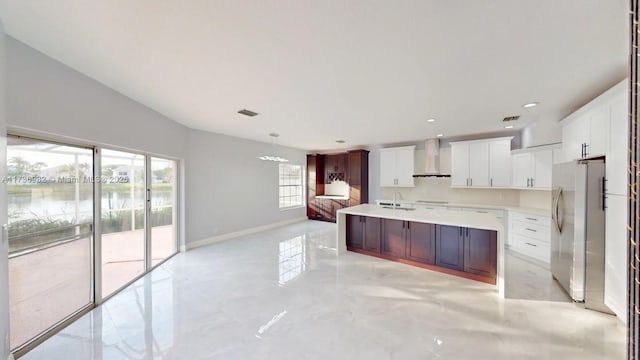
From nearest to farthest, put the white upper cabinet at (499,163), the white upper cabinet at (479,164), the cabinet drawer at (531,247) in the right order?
1. the cabinet drawer at (531,247)
2. the white upper cabinet at (499,163)
3. the white upper cabinet at (479,164)

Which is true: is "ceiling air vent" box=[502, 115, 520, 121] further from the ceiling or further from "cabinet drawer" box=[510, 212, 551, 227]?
"cabinet drawer" box=[510, 212, 551, 227]

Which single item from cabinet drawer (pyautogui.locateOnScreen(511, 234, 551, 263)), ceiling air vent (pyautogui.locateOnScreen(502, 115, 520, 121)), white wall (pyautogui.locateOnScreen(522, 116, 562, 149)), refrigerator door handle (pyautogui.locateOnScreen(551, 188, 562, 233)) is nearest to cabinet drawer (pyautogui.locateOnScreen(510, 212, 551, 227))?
cabinet drawer (pyautogui.locateOnScreen(511, 234, 551, 263))

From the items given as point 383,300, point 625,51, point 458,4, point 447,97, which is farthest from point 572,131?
point 383,300

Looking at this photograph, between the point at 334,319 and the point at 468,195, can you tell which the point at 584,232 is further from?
the point at 468,195

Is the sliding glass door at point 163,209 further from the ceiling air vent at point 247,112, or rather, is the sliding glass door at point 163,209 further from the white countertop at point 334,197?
the white countertop at point 334,197

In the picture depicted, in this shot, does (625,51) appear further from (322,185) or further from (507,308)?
(322,185)

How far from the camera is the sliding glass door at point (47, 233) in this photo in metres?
1.98

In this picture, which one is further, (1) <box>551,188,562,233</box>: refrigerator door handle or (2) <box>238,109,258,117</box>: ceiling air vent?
(2) <box>238,109,258,117</box>: ceiling air vent

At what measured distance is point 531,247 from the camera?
13.6ft

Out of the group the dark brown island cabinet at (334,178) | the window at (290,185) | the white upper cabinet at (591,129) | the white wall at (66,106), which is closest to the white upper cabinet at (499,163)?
the white upper cabinet at (591,129)

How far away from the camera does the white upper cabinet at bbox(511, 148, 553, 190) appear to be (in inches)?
168

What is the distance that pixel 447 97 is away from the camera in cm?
301

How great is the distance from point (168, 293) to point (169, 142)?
2.55m

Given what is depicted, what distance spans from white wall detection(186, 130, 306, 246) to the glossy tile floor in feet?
4.98
